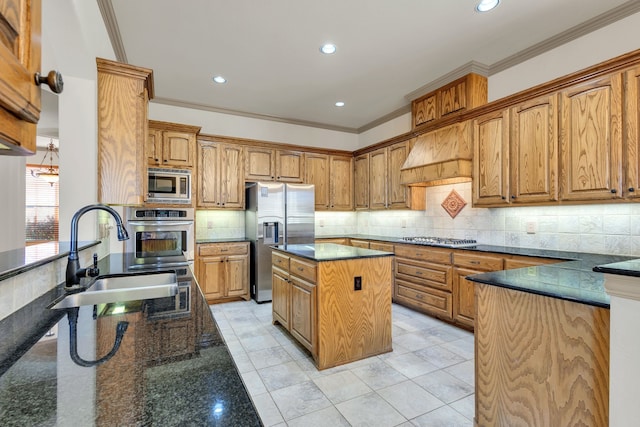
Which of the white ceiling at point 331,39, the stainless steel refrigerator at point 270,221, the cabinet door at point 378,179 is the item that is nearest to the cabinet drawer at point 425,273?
the cabinet door at point 378,179

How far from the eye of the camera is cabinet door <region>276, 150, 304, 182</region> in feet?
15.8

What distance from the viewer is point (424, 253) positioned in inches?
143

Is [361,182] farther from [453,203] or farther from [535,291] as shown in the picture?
[535,291]

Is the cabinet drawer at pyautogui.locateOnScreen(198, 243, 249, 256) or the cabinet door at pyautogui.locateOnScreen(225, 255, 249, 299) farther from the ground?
the cabinet drawer at pyautogui.locateOnScreen(198, 243, 249, 256)

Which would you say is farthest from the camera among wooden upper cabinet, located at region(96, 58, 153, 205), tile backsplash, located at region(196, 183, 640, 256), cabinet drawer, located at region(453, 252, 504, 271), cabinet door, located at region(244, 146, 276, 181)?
cabinet door, located at region(244, 146, 276, 181)

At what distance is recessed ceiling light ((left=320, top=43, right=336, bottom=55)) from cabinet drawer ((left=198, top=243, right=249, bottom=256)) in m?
2.73

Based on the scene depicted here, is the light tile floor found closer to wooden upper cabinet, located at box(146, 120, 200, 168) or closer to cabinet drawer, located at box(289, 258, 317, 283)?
cabinet drawer, located at box(289, 258, 317, 283)

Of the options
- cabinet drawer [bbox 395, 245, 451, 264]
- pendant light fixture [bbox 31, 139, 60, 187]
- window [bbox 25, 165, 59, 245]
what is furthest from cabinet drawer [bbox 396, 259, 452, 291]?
window [bbox 25, 165, 59, 245]

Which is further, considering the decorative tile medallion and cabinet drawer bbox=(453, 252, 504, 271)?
the decorative tile medallion

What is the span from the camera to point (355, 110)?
15.8ft

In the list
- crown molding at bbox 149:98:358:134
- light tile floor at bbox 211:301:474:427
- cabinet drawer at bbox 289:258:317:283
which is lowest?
light tile floor at bbox 211:301:474:427

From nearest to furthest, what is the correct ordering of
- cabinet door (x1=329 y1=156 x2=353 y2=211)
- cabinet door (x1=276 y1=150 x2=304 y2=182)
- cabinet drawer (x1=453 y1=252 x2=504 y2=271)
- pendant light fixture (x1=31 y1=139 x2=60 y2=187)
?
cabinet drawer (x1=453 y1=252 x2=504 y2=271) → pendant light fixture (x1=31 y1=139 x2=60 y2=187) → cabinet door (x1=276 y1=150 x2=304 y2=182) → cabinet door (x1=329 y1=156 x2=353 y2=211)

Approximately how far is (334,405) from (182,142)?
11.9ft

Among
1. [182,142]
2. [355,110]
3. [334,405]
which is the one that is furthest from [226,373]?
[355,110]
